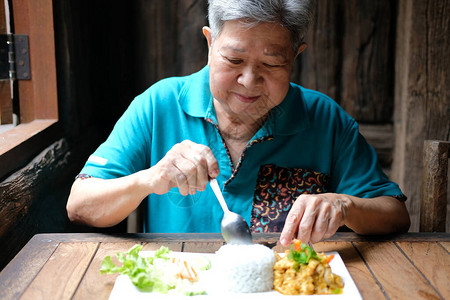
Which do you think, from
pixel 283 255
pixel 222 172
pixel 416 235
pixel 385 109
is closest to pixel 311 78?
pixel 385 109

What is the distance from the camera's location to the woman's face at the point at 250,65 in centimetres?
160

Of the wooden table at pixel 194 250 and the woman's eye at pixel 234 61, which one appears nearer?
the wooden table at pixel 194 250

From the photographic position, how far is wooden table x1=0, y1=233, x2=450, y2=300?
48.2 inches

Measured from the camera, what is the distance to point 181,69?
3.05 metres

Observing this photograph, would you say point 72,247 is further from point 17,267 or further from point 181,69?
point 181,69

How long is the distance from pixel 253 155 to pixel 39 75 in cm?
109

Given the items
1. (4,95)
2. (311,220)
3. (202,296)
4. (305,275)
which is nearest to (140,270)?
(202,296)

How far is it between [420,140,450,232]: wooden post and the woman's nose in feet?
2.37

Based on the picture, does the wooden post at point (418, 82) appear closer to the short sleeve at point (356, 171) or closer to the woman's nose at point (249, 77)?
the short sleeve at point (356, 171)

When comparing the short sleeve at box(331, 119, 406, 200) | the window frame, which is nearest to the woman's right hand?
the short sleeve at box(331, 119, 406, 200)

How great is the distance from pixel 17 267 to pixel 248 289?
24.3 inches

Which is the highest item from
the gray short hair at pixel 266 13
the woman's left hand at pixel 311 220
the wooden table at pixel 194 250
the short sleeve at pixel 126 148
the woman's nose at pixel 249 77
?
the gray short hair at pixel 266 13

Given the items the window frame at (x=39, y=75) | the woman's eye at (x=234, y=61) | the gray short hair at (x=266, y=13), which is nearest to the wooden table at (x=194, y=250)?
the woman's eye at (x=234, y=61)

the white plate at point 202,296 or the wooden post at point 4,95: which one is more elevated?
the wooden post at point 4,95
